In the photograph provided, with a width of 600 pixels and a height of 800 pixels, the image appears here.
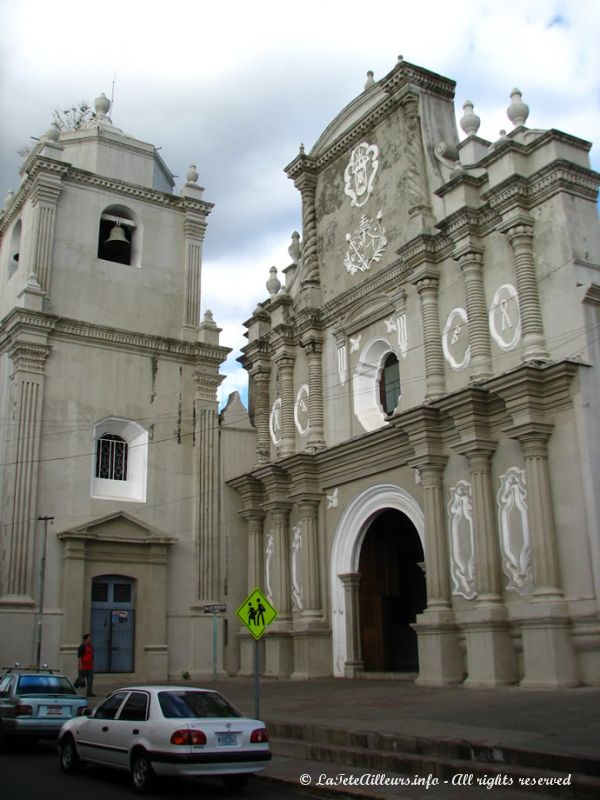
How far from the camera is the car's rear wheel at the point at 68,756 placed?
11242mm

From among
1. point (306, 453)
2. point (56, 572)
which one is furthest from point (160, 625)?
point (306, 453)

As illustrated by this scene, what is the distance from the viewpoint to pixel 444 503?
19.4 metres

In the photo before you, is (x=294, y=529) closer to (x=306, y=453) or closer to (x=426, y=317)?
(x=306, y=453)

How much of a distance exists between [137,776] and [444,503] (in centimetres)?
1102

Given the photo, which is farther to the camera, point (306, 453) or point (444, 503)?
point (306, 453)

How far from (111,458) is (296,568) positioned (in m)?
6.60

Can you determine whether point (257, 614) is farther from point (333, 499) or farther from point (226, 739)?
point (333, 499)

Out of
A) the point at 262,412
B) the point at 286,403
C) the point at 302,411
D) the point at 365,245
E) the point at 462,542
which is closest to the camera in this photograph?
the point at 462,542

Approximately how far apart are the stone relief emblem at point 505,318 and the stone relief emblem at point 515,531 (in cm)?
276

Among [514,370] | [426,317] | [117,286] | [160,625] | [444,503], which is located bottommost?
[160,625]

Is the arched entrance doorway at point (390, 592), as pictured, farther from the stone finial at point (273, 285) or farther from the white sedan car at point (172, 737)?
the white sedan car at point (172, 737)

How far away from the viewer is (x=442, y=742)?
1032cm

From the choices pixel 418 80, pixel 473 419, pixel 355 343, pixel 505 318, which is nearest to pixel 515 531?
pixel 473 419

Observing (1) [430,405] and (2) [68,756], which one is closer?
(2) [68,756]
